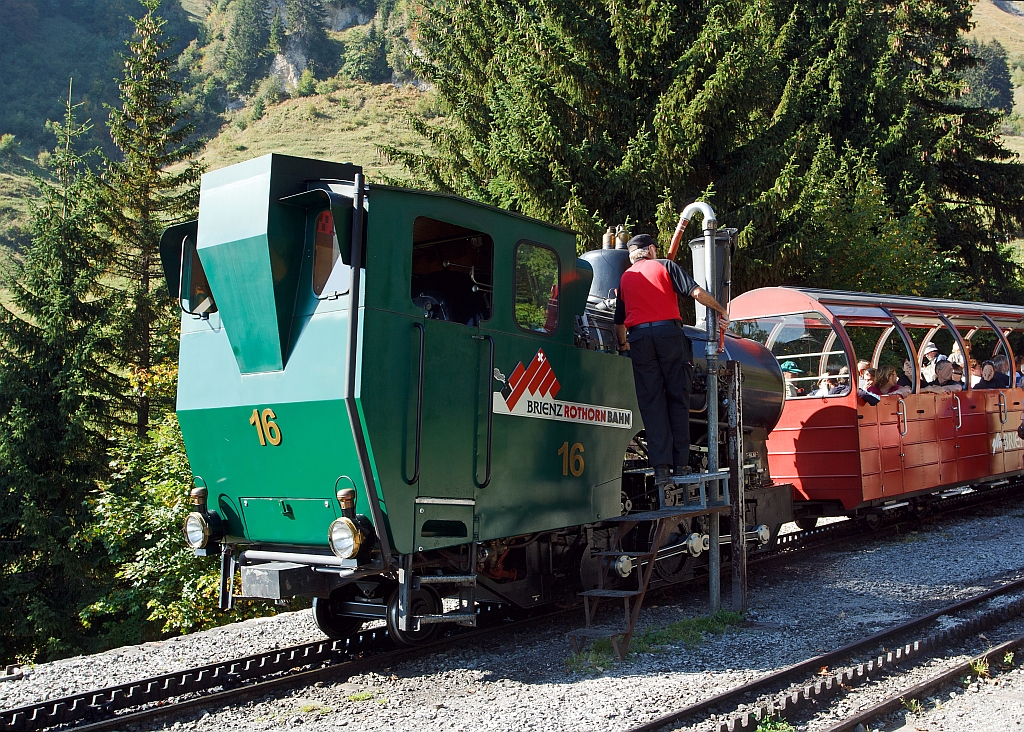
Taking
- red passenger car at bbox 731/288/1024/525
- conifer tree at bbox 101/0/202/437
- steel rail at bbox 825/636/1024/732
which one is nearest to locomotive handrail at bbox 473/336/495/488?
steel rail at bbox 825/636/1024/732

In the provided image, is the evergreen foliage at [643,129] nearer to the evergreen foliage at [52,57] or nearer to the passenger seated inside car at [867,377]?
the passenger seated inside car at [867,377]

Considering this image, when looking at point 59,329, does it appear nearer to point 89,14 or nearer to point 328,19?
point 89,14

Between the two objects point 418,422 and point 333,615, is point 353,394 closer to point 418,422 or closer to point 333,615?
point 418,422

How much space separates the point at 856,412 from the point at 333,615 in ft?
20.2

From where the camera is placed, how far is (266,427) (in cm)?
537

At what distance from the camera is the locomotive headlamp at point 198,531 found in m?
5.78

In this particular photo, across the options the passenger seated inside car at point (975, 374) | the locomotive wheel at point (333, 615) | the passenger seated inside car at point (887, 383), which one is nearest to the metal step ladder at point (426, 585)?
the locomotive wheel at point (333, 615)

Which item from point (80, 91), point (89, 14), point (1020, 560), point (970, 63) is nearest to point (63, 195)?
point (1020, 560)

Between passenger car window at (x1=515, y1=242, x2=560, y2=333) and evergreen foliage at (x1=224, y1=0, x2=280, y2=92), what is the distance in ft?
400

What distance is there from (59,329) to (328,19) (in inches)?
5158

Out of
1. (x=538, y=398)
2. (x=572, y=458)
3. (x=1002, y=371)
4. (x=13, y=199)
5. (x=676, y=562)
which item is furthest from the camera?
(x=13, y=199)

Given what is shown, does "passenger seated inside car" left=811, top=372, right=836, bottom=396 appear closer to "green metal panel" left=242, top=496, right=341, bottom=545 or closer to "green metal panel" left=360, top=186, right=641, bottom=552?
"green metal panel" left=360, top=186, right=641, bottom=552

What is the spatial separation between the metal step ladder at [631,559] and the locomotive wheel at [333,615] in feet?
5.56

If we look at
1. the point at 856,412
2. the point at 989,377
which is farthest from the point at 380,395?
the point at 989,377
